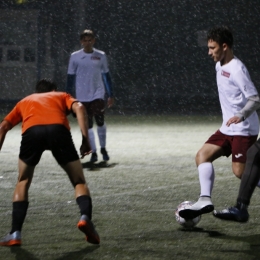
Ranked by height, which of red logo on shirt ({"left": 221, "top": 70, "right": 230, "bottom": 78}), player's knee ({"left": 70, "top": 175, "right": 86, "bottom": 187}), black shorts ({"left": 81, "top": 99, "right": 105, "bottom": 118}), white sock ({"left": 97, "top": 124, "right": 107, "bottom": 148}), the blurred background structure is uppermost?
red logo on shirt ({"left": 221, "top": 70, "right": 230, "bottom": 78})

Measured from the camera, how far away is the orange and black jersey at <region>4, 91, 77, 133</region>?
295 inches

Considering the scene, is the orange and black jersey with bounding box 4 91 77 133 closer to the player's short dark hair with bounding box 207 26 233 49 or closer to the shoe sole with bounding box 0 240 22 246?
the shoe sole with bounding box 0 240 22 246

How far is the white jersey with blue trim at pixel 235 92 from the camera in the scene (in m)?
7.94

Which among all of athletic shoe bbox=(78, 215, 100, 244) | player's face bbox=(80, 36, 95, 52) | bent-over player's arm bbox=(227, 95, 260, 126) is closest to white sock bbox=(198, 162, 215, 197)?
bent-over player's arm bbox=(227, 95, 260, 126)

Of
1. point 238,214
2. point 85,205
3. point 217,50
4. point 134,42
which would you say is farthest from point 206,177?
point 134,42

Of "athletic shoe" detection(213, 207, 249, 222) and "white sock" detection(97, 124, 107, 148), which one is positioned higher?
"athletic shoe" detection(213, 207, 249, 222)

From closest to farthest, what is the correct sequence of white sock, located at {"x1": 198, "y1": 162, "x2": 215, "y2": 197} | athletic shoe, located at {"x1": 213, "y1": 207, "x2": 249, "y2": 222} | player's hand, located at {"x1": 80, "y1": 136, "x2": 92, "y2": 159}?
player's hand, located at {"x1": 80, "y1": 136, "x2": 92, "y2": 159}
athletic shoe, located at {"x1": 213, "y1": 207, "x2": 249, "y2": 222}
white sock, located at {"x1": 198, "y1": 162, "x2": 215, "y2": 197}

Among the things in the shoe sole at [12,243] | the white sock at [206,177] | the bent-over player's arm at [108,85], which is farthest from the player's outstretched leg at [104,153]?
the shoe sole at [12,243]

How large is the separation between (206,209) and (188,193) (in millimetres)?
2442

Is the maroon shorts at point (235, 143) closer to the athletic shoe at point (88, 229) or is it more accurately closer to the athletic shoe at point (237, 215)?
the athletic shoe at point (237, 215)

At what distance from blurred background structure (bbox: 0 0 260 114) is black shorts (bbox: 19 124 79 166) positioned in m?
22.4

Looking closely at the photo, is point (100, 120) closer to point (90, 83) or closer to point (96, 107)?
point (96, 107)

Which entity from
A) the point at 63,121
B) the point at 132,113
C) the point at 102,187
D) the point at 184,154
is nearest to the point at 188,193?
the point at 102,187

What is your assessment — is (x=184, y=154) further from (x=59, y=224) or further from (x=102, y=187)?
(x=59, y=224)
